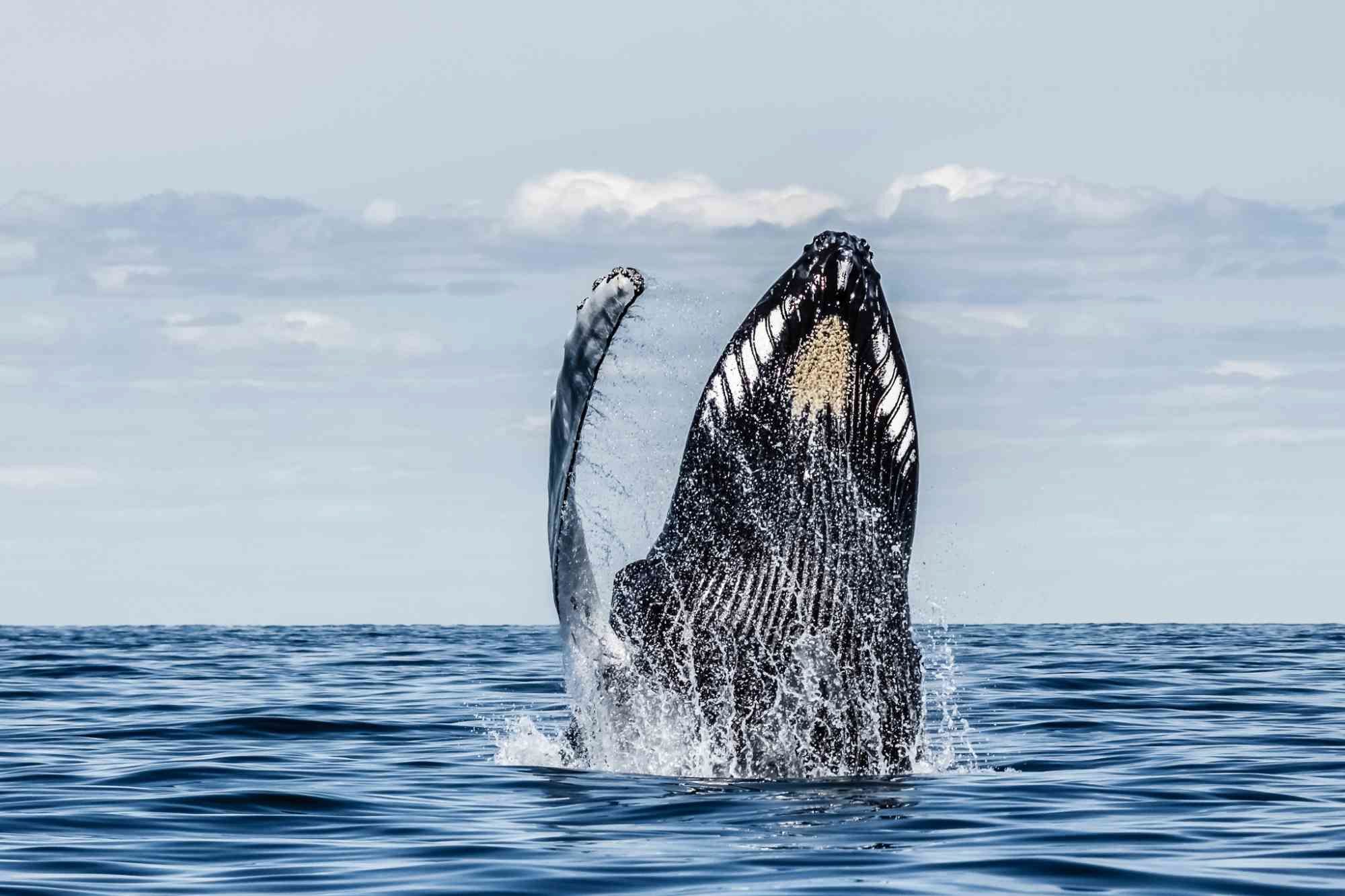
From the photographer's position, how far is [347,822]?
10.1 m

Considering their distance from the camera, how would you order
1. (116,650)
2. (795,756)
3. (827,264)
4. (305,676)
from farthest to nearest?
1. (116,650)
2. (305,676)
3. (795,756)
4. (827,264)

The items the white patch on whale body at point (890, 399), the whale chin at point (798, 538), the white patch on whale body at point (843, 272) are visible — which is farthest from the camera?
the white patch on whale body at point (890, 399)

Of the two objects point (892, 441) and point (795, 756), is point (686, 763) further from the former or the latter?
point (892, 441)

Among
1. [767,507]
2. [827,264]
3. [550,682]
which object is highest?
[827,264]

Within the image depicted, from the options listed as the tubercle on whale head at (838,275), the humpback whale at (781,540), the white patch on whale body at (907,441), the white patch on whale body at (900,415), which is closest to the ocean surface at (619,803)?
the humpback whale at (781,540)

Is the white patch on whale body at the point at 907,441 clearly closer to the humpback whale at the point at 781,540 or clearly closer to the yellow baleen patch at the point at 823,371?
the humpback whale at the point at 781,540

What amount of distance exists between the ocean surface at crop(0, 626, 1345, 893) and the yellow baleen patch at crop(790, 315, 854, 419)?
1.83 meters

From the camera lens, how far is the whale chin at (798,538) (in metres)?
9.31

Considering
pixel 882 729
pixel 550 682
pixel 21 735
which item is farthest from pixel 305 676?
pixel 882 729

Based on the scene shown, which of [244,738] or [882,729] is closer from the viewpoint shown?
[882,729]

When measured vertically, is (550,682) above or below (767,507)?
below

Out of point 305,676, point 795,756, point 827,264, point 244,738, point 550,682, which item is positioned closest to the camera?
A: point 827,264

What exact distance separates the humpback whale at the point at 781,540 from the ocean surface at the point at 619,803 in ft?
1.40

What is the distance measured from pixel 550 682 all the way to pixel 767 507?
12.0 m
